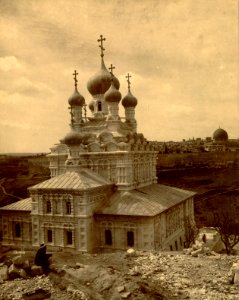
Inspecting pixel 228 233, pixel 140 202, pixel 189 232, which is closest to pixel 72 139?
pixel 140 202

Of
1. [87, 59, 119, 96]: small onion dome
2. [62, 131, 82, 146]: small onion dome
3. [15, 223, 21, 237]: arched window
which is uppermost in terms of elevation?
[87, 59, 119, 96]: small onion dome

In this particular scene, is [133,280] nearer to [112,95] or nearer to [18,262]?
[18,262]

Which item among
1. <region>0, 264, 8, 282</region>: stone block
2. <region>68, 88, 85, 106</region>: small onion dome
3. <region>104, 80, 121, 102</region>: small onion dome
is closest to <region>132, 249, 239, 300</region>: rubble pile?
<region>0, 264, 8, 282</region>: stone block

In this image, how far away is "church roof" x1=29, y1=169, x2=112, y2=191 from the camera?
2155 cm

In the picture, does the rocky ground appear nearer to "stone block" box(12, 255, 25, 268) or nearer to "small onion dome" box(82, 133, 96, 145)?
"stone block" box(12, 255, 25, 268)

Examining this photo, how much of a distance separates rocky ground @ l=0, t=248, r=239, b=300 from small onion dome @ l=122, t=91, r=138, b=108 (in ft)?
57.4

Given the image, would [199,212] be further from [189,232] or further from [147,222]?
[147,222]

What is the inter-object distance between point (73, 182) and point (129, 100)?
1091 cm

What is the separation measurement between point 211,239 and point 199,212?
15934mm

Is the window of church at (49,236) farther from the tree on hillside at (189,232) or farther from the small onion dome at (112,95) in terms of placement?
the small onion dome at (112,95)

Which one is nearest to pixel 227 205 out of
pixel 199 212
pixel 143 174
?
pixel 199 212

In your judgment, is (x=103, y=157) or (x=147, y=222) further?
(x=103, y=157)

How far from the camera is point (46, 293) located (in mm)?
11219

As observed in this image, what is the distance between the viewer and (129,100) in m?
30.5
